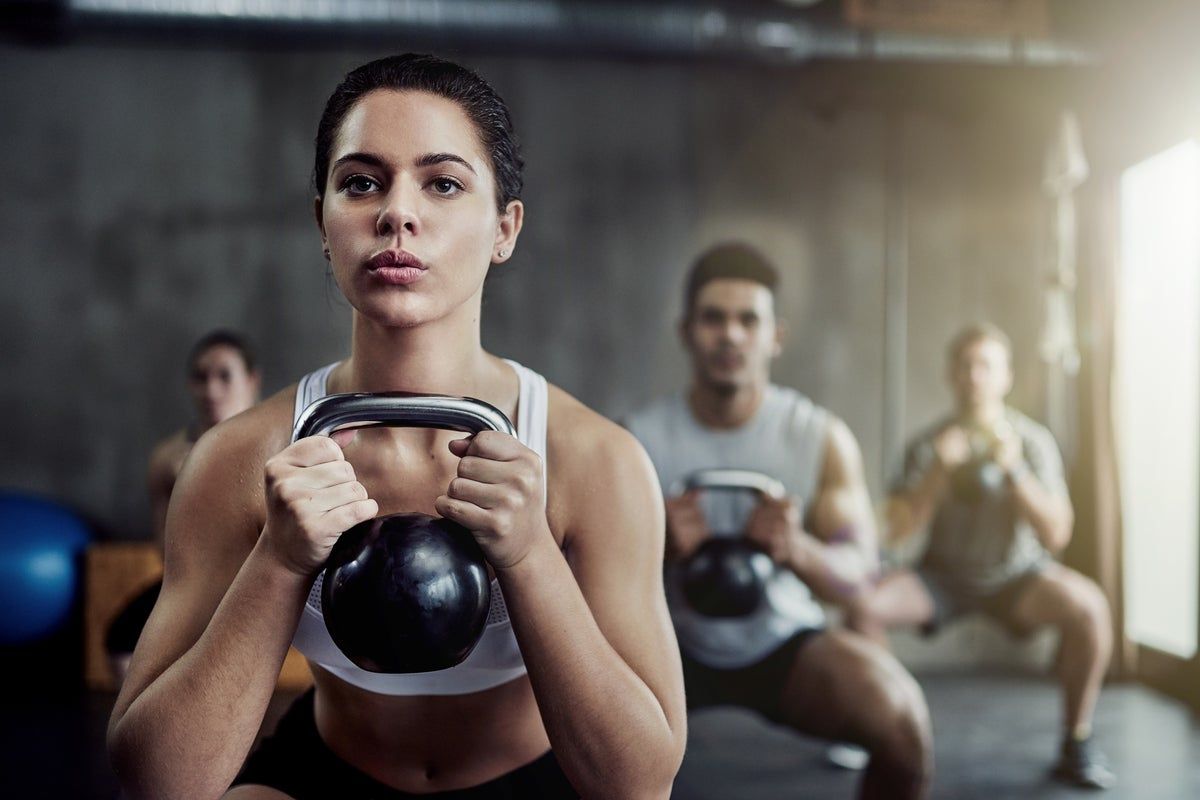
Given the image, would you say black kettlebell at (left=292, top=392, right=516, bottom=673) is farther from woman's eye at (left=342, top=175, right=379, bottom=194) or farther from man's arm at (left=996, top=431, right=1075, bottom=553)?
man's arm at (left=996, top=431, right=1075, bottom=553)

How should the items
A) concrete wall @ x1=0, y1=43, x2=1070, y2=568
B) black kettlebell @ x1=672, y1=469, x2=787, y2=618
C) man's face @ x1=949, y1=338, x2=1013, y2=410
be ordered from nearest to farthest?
black kettlebell @ x1=672, y1=469, x2=787, y2=618 → man's face @ x1=949, y1=338, x2=1013, y2=410 → concrete wall @ x1=0, y1=43, x2=1070, y2=568

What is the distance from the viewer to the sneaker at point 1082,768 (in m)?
3.32

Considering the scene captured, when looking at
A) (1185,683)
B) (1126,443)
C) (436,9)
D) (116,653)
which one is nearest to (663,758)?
(116,653)

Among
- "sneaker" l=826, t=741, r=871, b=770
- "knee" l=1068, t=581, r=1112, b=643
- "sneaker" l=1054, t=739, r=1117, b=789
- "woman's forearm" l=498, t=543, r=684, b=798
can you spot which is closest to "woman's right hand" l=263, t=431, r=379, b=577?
"woman's forearm" l=498, t=543, r=684, b=798

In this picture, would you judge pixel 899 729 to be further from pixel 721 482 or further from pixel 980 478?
pixel 980 478

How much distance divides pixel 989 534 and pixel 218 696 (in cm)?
363

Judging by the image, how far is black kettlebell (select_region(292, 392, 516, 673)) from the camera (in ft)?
3.08

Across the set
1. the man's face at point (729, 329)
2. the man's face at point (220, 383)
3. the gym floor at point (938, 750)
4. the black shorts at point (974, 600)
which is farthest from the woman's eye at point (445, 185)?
the black shorts at point (974, 600)

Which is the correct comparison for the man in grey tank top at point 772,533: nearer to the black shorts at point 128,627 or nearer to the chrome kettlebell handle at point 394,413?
the chrome kettlebell handle at point 394,413

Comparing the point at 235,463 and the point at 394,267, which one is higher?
the point at 394,267

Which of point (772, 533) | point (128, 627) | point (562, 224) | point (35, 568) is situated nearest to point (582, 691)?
point (772, 533)

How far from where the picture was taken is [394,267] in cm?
104

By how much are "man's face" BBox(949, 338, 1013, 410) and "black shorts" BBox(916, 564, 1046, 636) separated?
0.71 m

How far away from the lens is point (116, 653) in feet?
9.61
